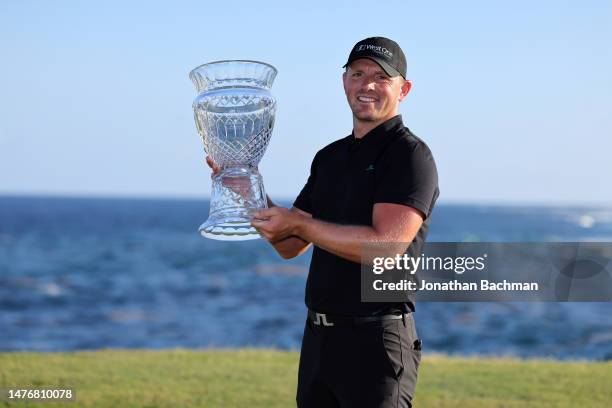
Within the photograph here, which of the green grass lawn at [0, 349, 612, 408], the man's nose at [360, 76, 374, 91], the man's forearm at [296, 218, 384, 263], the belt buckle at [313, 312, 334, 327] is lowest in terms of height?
the green grass lawn at [0, 349, 612, 408]

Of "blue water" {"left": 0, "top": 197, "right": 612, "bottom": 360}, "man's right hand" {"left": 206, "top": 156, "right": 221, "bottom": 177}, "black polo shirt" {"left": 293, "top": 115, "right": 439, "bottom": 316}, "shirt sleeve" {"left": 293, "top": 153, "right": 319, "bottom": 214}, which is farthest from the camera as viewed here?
"blue water" {"left": 0, "top": 197, "right": 612, "bottom": 360}

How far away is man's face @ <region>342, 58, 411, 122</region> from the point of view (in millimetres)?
3799

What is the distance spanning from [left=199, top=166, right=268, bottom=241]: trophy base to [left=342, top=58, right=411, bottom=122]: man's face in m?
0.61

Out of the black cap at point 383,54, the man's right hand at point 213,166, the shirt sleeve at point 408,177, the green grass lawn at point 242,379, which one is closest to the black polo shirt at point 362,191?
the shirt sleeve at point 408,177

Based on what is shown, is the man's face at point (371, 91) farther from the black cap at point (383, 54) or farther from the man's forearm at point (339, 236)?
the man's forearm at point (339, 236)

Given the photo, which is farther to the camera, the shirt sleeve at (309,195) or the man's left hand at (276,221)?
the shirt sleeve at (309,195)

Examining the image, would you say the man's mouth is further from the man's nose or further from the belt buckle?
the belt buckle

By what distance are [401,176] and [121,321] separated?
28.8 m

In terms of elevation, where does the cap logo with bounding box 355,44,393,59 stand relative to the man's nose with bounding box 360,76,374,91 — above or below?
above

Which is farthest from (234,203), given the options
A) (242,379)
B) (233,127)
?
(242,379)

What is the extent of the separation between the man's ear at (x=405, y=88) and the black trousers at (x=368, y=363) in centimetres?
110

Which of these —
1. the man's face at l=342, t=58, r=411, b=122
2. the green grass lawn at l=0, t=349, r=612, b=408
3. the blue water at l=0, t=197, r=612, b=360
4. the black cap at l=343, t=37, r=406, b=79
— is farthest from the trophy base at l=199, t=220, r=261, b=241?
the blue water at l=0, t=197, r=612, b=360

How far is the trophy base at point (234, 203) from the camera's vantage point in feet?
12.1

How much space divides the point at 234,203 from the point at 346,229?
645 millimetres
